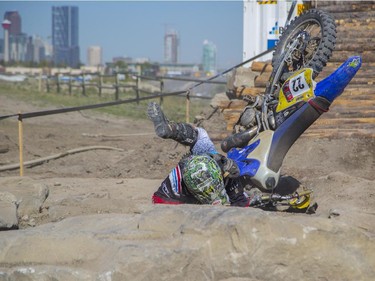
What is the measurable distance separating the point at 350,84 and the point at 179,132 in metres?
4.79

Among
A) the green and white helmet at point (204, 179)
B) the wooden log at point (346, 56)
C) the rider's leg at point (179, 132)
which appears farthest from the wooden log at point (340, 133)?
the green and white helmet at point (204, 179)

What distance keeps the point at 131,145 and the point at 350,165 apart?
5.80 metres

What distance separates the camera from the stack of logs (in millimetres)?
8234

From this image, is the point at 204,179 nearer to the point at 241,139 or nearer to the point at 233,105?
the point at 241,139

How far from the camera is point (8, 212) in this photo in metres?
4.55

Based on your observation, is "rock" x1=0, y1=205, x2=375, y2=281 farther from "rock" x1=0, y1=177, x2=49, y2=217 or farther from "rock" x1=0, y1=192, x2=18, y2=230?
"rock" x1=0, y1=177, x2=49, y2=217

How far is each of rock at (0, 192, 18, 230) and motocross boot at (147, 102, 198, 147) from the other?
1.17 meters

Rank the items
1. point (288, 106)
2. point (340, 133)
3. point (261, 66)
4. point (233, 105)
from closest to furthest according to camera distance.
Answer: point (288, 106) < point (340, 133) < point (233, 105) < point (261, 66)

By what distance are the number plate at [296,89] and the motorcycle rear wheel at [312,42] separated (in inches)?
5.1

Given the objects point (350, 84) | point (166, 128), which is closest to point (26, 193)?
point (166, 128)

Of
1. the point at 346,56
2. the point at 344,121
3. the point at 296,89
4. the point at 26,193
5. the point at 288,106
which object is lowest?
the point at 26,193

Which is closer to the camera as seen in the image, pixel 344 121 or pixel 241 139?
pixel 241 139

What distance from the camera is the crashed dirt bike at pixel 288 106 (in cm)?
503

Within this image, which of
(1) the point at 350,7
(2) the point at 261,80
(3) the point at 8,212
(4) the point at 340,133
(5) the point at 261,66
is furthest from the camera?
(1) the point at 350,7
